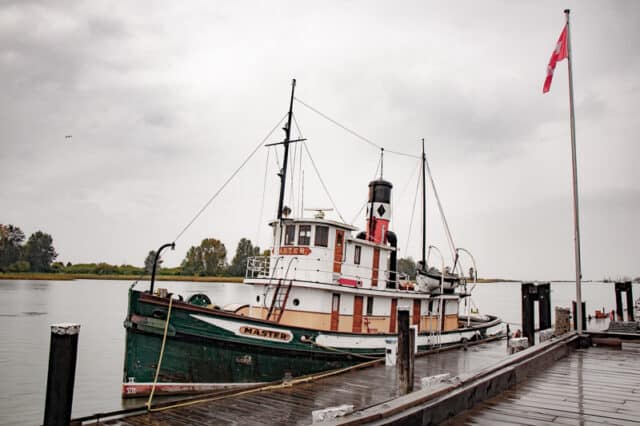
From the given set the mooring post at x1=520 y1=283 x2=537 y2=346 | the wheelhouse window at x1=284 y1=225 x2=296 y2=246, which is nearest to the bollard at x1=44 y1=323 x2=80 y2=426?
the wheelhouse window at x1=284 y1=225 x2=296 y2=246

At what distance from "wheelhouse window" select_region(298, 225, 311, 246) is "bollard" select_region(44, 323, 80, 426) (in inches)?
432

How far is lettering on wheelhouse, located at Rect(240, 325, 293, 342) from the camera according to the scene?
12.3 meters

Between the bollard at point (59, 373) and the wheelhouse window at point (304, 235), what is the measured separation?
11.0 m

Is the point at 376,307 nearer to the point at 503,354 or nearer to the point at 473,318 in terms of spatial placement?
the point at 503,354

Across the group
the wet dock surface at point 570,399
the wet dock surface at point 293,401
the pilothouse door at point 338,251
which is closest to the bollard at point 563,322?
the wet dock surface at point 293,401

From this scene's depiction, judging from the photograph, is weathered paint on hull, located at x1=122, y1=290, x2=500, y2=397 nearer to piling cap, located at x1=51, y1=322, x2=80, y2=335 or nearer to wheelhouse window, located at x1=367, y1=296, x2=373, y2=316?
wheelhouse window, located at x1=367, y1=296, x2=373, y2=316

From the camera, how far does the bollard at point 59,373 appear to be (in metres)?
4.59

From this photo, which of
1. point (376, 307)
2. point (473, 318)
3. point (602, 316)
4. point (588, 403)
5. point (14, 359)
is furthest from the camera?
point (602, 316)

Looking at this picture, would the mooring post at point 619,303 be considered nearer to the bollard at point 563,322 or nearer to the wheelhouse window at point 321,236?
the bollard at point 563,322

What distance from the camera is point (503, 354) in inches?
696

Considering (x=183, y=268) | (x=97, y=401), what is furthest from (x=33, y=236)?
(x=97, y=401)

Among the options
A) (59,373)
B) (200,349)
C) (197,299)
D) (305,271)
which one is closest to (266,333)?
(200,349)

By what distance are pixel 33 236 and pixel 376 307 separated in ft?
286

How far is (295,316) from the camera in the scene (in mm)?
14656
